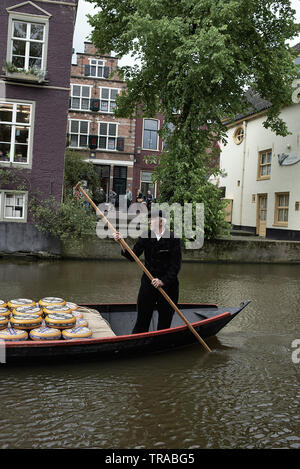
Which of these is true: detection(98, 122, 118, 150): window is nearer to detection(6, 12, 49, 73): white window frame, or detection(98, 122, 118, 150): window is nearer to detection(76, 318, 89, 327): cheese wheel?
detection(6, 12, 49, 73): white window frame

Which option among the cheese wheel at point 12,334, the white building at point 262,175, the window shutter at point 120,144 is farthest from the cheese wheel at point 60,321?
the window shutter at point 120,144

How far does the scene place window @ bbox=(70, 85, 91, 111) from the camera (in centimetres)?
3238

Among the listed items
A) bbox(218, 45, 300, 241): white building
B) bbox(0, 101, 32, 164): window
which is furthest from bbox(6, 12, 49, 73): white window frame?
bbox(218, 45, 300, 241): white building

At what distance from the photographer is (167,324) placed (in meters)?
6.34

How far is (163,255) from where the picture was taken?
6188 mm

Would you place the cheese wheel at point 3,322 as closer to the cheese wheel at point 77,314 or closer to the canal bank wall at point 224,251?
the cheese wheel at point 77,314

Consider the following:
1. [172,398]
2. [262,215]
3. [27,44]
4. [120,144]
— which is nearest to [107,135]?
[120,144]

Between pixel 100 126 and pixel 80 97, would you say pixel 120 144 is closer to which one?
pixel 100 126

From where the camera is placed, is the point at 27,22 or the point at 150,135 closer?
the point at 27,22

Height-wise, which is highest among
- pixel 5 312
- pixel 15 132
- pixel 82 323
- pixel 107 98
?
pixel 107 98

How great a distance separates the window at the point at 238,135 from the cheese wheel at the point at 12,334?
24.2 meters

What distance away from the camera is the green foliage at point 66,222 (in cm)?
1555

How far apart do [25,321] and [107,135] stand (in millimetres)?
28532

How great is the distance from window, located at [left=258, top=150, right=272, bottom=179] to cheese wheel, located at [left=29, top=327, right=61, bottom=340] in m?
20.8
